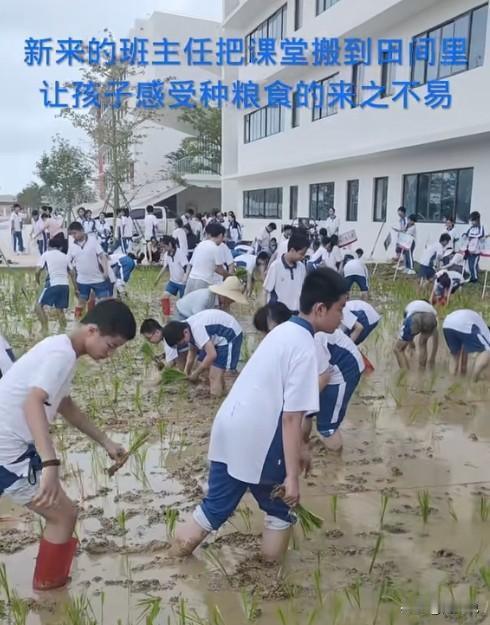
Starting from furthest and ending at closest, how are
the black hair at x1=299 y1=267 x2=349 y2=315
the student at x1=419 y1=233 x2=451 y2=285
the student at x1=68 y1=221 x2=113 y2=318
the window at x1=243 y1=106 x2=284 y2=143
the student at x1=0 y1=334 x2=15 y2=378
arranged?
the window at x1=243 y1=106 x2=284 y2=143 → the student at x1=419 y1=233 x2=451 y2=285 → the student at x1=68 y1=221 x2=113 y2=318 → the student at x1=0 y1=334 x2=15 y2=378 → the black hair at x1=299 y1=267 x2=349 y2=315

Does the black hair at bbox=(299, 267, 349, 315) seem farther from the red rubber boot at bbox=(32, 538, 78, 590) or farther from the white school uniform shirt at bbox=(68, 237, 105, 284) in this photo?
the white school uniform shirt at bbox=(68, 237, 105, 284)

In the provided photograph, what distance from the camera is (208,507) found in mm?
2734

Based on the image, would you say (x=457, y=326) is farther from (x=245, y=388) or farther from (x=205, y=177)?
(x=205, y=177)

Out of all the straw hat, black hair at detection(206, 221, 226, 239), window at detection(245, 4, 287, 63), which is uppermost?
window at detection(245, 4, 287, 63)

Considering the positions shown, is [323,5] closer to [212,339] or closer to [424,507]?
[212,339]

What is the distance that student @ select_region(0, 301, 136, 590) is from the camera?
228 centimetres

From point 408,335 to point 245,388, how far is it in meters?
→ 3.70

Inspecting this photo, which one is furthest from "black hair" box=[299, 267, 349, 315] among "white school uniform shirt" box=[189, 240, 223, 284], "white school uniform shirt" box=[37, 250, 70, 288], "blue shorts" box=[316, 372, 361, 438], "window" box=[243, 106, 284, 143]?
"window" box=[243, 106, 284, 143]

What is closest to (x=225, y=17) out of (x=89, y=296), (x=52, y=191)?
(x=52, y=191)

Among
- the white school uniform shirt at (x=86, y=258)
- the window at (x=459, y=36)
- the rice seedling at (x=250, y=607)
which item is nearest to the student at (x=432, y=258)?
the window at (x=459, y=36)

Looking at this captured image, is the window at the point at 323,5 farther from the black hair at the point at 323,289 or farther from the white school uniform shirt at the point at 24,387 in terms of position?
the white school uniform shirt at the point at 24,387

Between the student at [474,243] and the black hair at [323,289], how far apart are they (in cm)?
987

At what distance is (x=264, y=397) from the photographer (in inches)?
103

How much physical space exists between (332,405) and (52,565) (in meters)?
2.03
